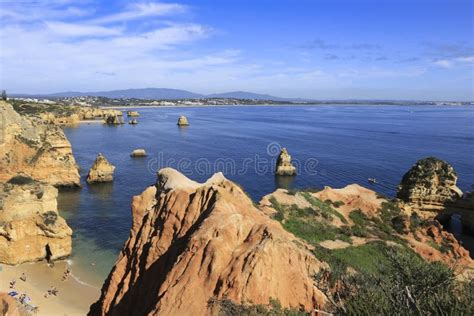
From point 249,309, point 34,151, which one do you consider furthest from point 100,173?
point 249,309

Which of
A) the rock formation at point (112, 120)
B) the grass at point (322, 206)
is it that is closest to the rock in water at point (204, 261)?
the grass at point (322, 206)

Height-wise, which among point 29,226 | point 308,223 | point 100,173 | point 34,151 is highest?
point 34,151

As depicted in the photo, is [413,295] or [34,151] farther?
[34,151]

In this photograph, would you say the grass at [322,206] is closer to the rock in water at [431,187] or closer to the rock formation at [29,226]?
the rock in water at [431,187]

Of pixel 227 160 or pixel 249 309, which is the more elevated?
pixel 249 309

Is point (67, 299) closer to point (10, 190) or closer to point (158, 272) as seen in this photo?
point (10, 190)

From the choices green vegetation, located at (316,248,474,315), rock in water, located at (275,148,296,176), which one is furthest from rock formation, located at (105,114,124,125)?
green vegetation, located at (316,248,474,315)

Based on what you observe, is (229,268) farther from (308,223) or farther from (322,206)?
(322,206)
